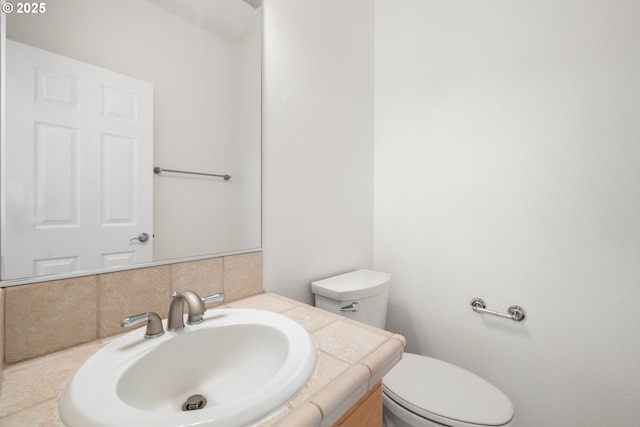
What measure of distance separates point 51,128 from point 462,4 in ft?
5.43

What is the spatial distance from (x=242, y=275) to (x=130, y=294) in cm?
32

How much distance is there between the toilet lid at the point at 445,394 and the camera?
2.64 feet

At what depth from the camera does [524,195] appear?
1.05m

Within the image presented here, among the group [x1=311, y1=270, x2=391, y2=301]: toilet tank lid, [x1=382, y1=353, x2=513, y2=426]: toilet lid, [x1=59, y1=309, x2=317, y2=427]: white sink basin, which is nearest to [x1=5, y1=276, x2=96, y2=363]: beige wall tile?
[x1=59, y1=309, x2=317, y2=427]: white sink basin

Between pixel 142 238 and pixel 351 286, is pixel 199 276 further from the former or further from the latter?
pixel 351 286

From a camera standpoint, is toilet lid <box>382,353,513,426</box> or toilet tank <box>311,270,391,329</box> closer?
toilet lid <box>382,353,513,426</box>

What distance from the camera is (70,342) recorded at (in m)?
0.57

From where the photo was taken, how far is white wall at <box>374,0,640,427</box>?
88 centimetres

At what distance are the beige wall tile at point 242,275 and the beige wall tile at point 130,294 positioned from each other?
179mm

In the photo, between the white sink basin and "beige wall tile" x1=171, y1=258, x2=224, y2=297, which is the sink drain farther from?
"beige wall tile" x1=171, y1=258, x2=224, y2=297

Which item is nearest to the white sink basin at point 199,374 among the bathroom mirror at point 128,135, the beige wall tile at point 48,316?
the beige wall tile at point 48,316

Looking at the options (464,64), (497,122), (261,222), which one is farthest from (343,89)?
(261,222)

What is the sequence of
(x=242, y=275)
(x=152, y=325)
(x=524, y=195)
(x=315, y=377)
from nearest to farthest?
1. (x=315, y=377)
2. (x=152, y=325)
3. (x=242, y=275)
4. (x=524, y=195)

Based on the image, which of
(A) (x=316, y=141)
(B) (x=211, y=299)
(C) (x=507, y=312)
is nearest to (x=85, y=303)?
(B) (x=211, y=299)
